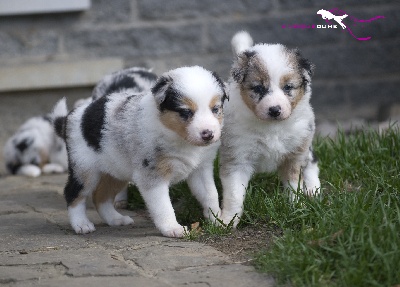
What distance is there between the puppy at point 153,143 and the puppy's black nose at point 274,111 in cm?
31

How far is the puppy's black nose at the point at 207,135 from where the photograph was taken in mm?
4752

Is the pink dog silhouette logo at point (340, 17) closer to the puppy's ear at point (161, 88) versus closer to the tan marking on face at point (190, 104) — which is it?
the puppy's ear at point (161, 88)

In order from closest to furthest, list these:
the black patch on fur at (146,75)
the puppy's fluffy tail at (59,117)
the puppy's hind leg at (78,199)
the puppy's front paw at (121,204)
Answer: the puppy's hind leg at (78,199) → the puppy's fluffy tail at (59,117) → the puppy's front paw at (121,204) → the black patch on fur at (146,75)

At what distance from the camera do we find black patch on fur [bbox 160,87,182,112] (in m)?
4.88

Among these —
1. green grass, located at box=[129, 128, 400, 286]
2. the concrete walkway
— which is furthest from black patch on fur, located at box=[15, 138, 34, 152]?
green grass, located at box=[129, 128, 400, 286]

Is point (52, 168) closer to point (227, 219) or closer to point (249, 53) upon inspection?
point (227, 219)

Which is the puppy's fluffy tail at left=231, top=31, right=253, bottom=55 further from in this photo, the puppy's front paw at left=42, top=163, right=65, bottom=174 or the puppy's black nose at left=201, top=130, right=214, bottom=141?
the puppy's front paw at left=42, top=163, right=65, bottom=174

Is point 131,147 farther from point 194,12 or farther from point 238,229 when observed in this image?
point 194,12

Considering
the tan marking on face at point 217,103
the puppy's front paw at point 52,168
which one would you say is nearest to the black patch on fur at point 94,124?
the tan marking on face at point 217,103

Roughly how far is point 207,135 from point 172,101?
0.34 meters

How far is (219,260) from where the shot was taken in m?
4.48

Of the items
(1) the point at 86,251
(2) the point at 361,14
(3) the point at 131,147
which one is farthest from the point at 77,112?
(2) the point at 361,14

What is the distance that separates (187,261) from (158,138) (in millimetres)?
902

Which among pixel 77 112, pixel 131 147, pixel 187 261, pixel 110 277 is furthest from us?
pixel 77 112
